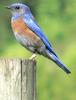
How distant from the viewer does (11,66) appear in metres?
5.88

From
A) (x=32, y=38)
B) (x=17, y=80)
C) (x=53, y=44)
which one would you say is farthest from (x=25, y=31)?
(x=53, y=44)

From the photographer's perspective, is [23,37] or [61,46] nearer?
[23,37]

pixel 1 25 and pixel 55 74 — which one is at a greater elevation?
pixel 1 25

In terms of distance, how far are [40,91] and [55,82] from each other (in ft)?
0.90

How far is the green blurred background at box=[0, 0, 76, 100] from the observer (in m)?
11.2

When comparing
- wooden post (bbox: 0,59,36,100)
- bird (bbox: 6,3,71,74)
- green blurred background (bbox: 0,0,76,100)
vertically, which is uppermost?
green blurred background (bbox: 0,0,76,100)

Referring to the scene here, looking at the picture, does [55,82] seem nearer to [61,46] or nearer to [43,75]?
[43,75]

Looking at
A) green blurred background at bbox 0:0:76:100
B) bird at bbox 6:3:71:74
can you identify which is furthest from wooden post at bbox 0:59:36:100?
green blurred background at bbox 0:0:76:100

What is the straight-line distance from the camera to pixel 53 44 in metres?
12.9

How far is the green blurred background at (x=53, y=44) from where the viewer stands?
11.2 m

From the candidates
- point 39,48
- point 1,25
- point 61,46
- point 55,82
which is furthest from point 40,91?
point 1,25

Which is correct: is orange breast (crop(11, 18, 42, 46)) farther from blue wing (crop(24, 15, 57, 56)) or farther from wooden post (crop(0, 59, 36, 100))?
wooden post (crop(0, 59, 36, 100))

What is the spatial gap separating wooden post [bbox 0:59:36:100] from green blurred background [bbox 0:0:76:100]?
487 centimetres

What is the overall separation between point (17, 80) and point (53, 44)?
708cm
